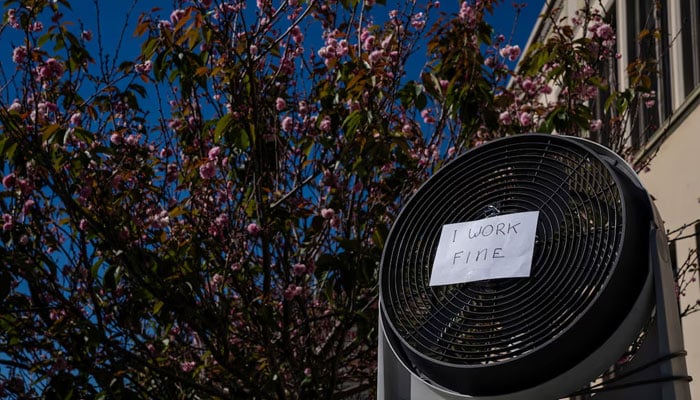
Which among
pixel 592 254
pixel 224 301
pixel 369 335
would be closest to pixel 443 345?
pixel 592 254

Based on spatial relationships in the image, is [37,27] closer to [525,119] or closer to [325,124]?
[325,124]

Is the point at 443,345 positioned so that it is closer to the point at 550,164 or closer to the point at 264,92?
the point at 550,164

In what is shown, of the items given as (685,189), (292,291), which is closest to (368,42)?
(292,291)

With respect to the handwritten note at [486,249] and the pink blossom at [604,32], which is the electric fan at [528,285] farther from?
the pink blossom at [604,32]

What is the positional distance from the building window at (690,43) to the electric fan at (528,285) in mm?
6956

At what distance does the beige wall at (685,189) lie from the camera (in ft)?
24.9

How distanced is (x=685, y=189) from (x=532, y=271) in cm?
692

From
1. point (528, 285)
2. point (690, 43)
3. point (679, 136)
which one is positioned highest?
point (690, 43)

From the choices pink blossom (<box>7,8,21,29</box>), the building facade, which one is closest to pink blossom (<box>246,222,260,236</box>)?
pink blossom (<box>7,8,21,29</box>)

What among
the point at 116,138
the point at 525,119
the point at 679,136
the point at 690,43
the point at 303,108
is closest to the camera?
the point at 116,138

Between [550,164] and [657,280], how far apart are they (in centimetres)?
41

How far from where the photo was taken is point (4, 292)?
380 centimetres

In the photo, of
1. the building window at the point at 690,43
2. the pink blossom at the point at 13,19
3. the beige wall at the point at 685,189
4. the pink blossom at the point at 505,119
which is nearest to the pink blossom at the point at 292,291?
the pink blossom at the point at 505,119

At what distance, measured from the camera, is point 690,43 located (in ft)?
28.8
